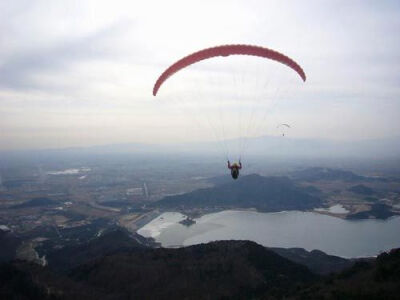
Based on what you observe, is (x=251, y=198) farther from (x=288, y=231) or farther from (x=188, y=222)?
(x=288, y=231)

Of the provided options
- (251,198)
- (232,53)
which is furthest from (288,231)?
(232,53)

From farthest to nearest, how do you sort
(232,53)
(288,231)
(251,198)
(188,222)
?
(251,198)
(188,222)
(288,231)
(232,53)

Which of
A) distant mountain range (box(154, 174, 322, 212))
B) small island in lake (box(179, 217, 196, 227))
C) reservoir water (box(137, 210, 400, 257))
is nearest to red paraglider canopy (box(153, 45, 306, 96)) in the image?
reservoir water (box(137, 210, 400, 257))

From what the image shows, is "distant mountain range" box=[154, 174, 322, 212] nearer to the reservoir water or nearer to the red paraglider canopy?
the reservoir water

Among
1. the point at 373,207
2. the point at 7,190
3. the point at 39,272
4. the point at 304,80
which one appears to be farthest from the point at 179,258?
the point at 7,190

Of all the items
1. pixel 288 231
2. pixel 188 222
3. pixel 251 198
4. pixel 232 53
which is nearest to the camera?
pixel 232 53

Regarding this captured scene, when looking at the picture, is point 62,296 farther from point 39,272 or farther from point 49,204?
point 49,204

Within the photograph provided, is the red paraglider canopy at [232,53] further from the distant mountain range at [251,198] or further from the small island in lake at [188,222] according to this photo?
the distant mountain range at [251,198]
